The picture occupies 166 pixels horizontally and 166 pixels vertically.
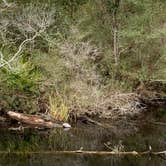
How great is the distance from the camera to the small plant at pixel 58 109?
20844 millimetres

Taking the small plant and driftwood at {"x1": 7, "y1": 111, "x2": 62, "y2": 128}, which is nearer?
driftwood at {"x1": 7, "y1": 111, "x2": 62, "y2": 128}

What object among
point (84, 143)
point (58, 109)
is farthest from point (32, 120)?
point (84, 143)

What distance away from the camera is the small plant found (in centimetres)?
2084

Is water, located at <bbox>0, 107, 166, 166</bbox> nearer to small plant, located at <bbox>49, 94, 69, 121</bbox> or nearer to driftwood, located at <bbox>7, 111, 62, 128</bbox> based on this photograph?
driftwood, located at <bbox>7, 111, 62, 128</bbox>

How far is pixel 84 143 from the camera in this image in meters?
17.9

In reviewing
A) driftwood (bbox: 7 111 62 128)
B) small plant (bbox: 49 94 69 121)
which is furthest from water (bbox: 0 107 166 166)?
small plant (bbox: 49 94 69 121)

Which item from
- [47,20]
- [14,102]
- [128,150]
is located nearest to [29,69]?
[14,102]

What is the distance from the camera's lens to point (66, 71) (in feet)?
74.7

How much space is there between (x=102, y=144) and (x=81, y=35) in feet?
26.0

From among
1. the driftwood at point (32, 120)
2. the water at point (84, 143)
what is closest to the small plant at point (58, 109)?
the driftwood at point (32, 120)

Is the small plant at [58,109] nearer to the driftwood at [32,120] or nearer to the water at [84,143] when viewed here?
the driftwood at [32,120]

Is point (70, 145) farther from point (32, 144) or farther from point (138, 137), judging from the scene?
point (138, 137)

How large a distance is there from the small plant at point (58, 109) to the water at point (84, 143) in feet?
2.47

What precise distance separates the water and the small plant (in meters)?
0.75
